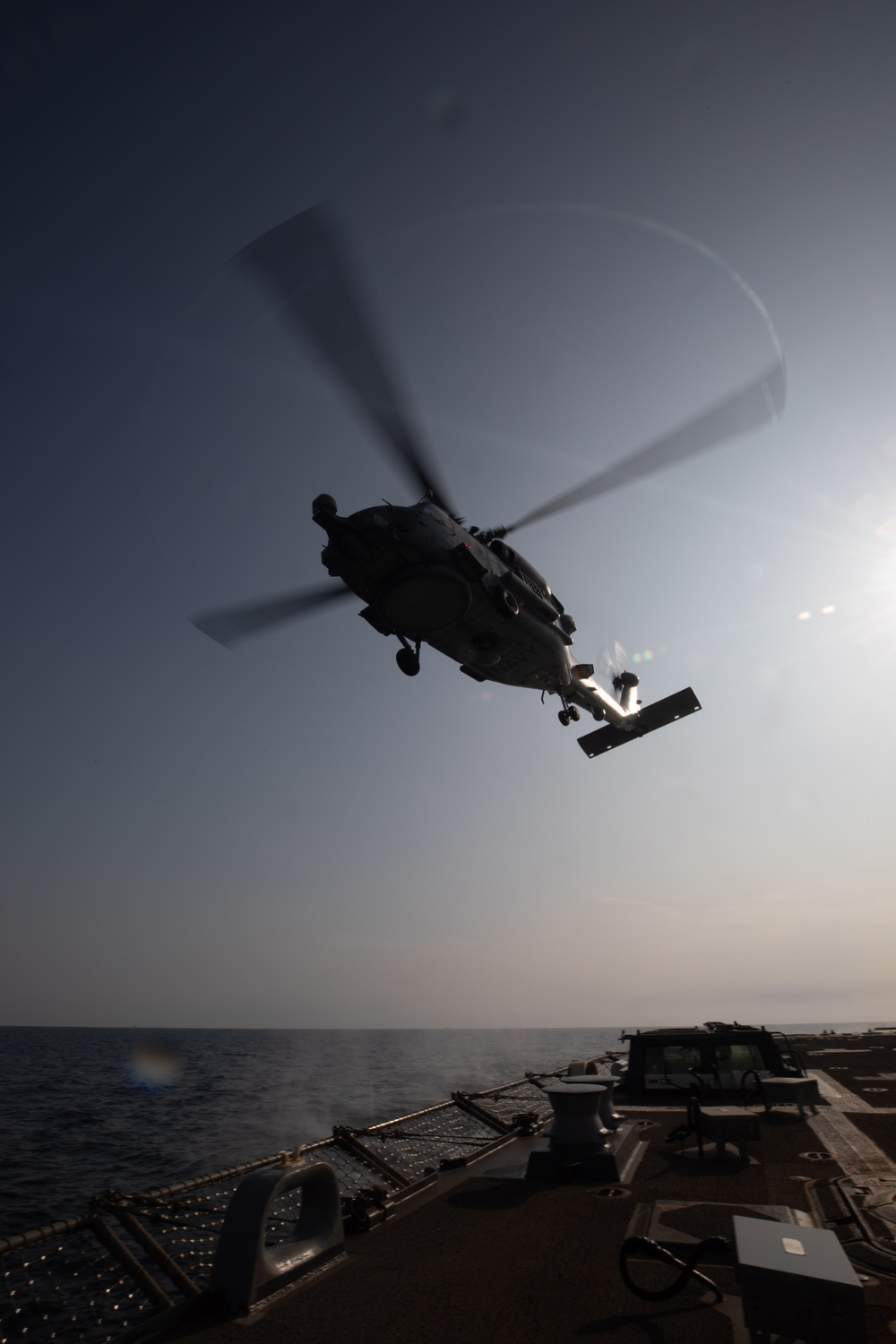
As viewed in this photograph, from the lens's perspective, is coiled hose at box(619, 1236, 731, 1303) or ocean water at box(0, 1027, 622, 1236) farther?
ocean water at box(0, 1027, 622, 1236)

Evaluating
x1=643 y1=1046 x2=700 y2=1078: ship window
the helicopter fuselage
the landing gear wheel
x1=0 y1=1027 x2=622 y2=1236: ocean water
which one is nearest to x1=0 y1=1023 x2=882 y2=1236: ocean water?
x1=0 y1=1027 x2=622 y2=1236: ocean water

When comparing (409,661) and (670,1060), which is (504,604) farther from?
(670,1060)

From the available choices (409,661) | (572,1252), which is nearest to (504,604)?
(409,661)

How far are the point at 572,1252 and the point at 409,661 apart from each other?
964cm

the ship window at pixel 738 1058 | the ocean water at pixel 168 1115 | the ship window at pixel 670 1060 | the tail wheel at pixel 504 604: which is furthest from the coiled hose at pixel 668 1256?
the ocean water at pixel 168 1115

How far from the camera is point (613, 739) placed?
20141 mm

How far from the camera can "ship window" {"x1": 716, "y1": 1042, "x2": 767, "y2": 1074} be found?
14.4 m

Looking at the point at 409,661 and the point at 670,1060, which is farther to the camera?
the point at 670,1060

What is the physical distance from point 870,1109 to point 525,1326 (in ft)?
39.3

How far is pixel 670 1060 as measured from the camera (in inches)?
600

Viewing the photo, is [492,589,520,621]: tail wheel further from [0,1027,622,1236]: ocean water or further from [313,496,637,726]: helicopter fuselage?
[0,1027,622,1236]: ocean water

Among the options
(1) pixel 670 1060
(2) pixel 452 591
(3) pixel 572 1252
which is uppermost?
(2) pixel 452 591

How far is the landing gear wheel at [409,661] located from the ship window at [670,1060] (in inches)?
424

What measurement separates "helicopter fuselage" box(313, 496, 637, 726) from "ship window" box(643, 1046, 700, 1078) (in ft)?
29.2
